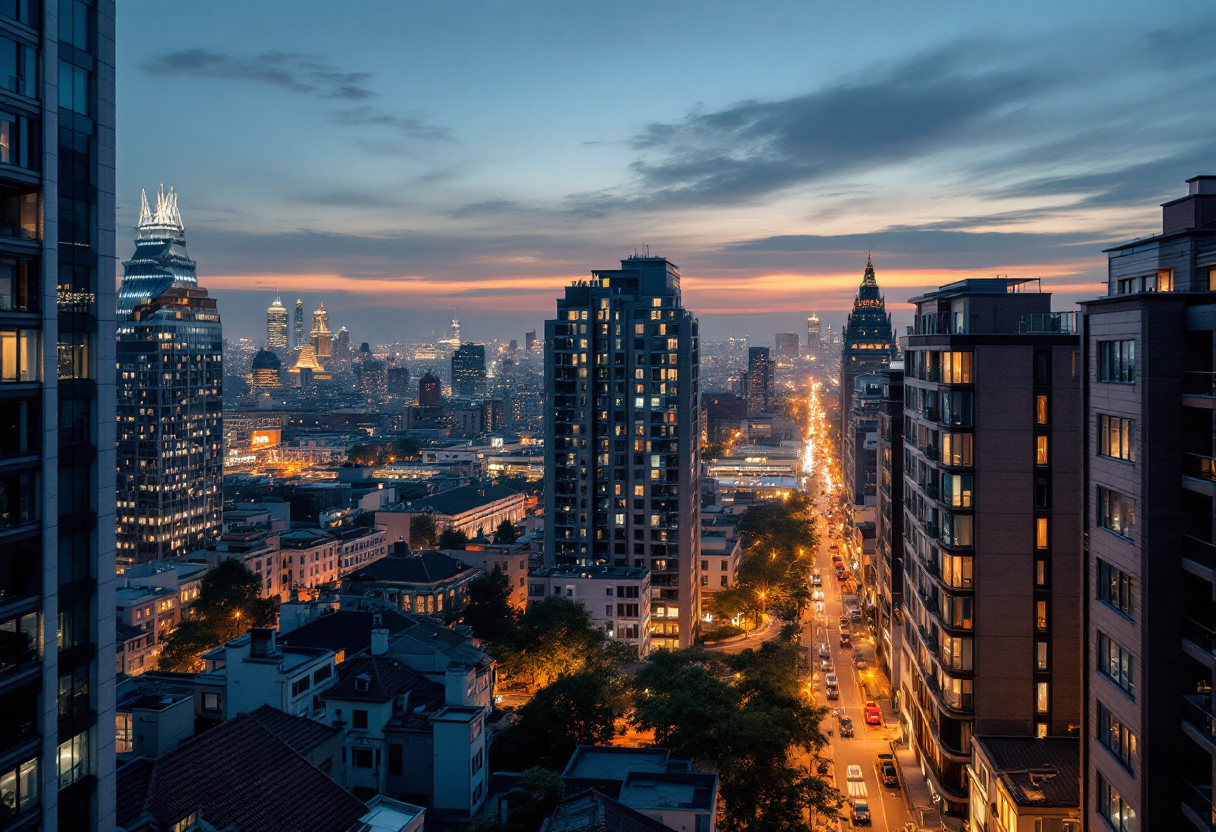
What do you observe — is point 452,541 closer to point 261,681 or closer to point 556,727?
point 556,727

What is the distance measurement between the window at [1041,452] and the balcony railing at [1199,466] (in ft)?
75.9

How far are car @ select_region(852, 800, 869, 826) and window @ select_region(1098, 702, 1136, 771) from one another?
2343 centimetres

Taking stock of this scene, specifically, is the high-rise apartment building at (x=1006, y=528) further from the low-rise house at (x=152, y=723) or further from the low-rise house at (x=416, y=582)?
the low-rise house at (x=416, y=582)

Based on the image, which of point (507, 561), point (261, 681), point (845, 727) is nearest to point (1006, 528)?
point (845, 727)

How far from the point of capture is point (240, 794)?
32.4 meters

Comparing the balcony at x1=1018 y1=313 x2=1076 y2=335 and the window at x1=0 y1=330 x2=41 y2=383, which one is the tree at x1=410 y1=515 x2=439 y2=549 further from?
the window at x1=0 y1=330 x2=41 y2=383

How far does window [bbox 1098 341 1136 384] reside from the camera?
2652cm

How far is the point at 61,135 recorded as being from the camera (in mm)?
22719

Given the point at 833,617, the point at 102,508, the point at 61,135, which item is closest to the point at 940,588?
the point at 102,508

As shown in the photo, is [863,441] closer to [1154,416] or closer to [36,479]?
[1154,416]

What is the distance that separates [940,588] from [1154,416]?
86.1 feet

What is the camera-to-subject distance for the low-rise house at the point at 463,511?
139m

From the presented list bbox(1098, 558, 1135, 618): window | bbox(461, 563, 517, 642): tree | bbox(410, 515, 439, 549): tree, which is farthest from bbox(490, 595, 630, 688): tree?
bbox(410, 515, 439, 549): tree

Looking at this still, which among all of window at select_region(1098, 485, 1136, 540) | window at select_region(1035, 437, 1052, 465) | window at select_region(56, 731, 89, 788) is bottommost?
window at select_region(56, 731, 89, 788)
